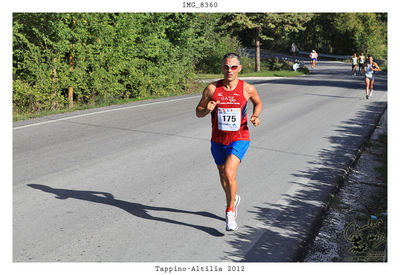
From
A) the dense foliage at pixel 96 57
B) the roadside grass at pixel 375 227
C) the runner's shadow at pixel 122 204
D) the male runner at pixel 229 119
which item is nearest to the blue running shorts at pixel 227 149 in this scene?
the male runner at pixel 229 119

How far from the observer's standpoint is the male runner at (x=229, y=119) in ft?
16.4

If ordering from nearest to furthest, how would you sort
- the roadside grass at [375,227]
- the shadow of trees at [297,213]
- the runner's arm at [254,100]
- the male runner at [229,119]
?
the shadow of trees at [297,213] < the roadside grass at [375,227] < the male runner at [229,119] < the runner's arm at [254,100]

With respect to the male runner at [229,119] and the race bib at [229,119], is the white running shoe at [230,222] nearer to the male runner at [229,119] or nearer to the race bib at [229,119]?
the male runner at [229,119]

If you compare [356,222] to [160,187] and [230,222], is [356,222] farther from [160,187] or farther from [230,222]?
[160,187]

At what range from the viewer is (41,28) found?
13.6m

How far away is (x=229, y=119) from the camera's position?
198 inches

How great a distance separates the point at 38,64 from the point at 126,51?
3.34 meters

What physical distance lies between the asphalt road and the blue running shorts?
78 centimetres

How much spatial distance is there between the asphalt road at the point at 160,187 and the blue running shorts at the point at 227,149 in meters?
0.78

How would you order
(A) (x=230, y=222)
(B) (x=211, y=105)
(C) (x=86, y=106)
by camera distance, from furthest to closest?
(C) (x=86, y=106) < (A) (x=230, y=222) < (B) (x=211, y=105)

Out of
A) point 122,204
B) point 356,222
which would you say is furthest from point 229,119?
point 356,222

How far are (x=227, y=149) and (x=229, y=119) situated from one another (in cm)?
36

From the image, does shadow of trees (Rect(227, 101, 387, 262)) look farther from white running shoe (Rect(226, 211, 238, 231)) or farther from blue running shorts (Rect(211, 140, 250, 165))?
blue running shorts (Rect(211, 140, 250, 165))
